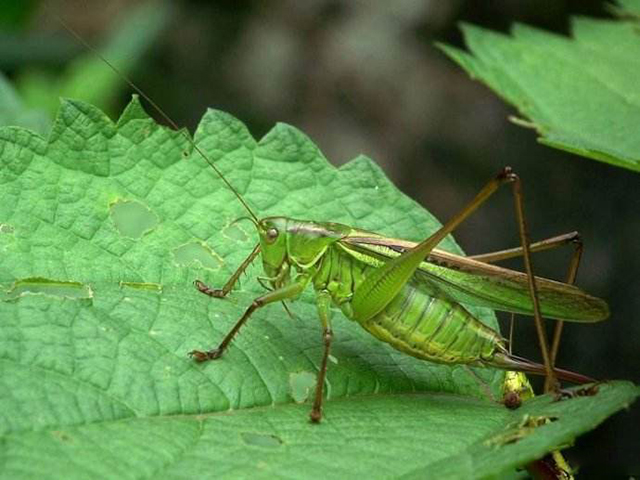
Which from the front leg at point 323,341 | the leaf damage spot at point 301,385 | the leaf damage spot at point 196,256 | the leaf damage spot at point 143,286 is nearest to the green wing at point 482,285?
the front leg at point 323,341

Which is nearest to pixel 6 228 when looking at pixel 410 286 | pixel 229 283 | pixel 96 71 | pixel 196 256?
pixel 196 256

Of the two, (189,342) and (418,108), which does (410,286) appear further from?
(418,108)

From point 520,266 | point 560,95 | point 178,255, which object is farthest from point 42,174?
point 520,266

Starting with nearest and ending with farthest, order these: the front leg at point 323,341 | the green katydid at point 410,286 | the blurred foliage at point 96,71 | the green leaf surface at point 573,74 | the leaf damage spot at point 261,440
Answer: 1. the leaf damage spot at point 261,440
2. the front leg at point 323,341
3. the green katydid at point 410,286
4. the green leaf surface at point 573,74
5. the blurred foliage at point 96,71

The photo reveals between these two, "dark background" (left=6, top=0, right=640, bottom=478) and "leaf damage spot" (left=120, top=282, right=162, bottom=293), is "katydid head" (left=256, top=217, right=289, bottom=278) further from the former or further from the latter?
"dark background" (left=6, top=0, right=640, bottom=478)

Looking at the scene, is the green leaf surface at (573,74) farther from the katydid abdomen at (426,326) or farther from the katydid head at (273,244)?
the katydid head at (273,244)

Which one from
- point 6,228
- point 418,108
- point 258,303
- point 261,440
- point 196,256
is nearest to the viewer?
point 261,440
